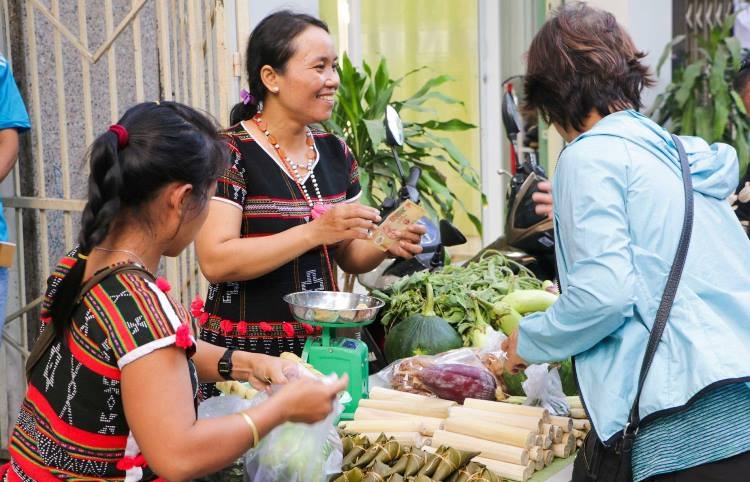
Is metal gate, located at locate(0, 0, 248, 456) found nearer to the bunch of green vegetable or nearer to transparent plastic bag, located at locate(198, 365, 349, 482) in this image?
the bunch of green vegetable

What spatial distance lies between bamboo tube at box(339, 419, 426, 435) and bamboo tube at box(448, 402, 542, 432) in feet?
0.33

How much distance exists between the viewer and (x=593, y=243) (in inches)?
78.7

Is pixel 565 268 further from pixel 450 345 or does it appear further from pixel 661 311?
pixel 450 345

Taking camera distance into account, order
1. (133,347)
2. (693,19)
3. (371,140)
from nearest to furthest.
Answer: (133,347) → (371,140) → (693,19)

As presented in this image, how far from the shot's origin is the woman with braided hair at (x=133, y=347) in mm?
1640

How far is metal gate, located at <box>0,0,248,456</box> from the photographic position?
400cm

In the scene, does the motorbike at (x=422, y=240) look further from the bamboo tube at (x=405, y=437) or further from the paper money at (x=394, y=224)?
the bamboo tube at (x=405, y=437)

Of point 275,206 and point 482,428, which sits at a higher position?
point 275,206

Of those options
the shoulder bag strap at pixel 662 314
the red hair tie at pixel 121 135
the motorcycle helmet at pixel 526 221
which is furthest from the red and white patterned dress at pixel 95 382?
the motorcycle helmet at pixel 526 221

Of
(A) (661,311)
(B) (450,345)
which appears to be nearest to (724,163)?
(A) (661,311)

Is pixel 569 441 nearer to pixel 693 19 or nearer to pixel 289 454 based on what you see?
pixel 289 454

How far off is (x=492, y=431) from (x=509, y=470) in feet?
0.41

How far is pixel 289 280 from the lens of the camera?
286 cm

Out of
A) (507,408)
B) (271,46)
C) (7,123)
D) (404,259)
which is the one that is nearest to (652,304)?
(507,408)
